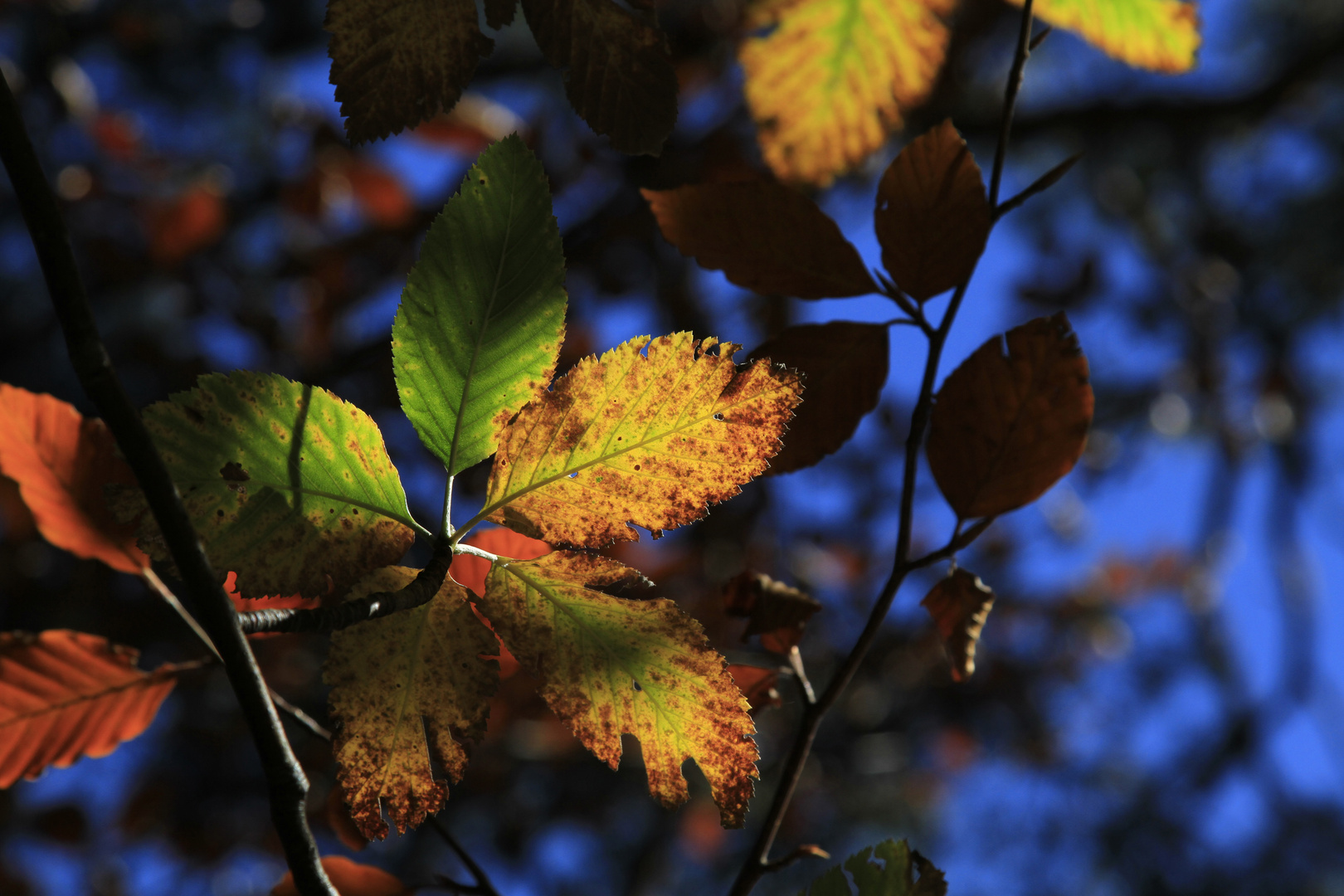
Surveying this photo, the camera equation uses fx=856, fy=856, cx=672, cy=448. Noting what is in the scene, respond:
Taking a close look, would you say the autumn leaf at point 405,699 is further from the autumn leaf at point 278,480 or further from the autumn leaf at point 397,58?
the autumn leaf at point 397,58

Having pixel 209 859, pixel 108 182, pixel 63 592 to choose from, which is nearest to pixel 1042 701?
pixel 209 859

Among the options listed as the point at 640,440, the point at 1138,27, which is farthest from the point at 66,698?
the point at 1138,27

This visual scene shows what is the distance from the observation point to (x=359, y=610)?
28 centimetres

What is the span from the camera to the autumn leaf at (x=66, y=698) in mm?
415

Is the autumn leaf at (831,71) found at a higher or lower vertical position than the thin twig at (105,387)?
lower

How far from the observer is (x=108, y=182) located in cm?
270

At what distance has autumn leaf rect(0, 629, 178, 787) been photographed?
415 mm

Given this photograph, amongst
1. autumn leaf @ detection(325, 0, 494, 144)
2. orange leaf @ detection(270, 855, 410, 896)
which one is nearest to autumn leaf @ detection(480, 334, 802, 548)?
autumn leaf @ detection(325, 0, 494, 144)

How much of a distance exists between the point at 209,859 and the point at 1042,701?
285cm

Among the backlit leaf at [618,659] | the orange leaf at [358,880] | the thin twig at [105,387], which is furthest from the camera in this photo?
the orange leaf at [358,880]

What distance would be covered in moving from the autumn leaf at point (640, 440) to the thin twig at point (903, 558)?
113 millimetres

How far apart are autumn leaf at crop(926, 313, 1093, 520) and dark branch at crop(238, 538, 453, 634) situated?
0.76ft

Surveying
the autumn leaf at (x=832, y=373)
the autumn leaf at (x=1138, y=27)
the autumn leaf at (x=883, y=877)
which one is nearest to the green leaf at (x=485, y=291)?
the autumn leaf at (x=832, y=373)

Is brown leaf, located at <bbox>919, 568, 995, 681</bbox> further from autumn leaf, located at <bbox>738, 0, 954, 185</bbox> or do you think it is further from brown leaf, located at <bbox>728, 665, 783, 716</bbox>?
autumn leaf, located at <bbox>738, 0, 954, 185</bbox>
